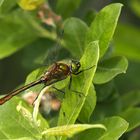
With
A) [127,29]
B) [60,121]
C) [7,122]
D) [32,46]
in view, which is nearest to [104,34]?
[60,121]

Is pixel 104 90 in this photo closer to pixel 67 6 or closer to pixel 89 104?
pixel 89 104

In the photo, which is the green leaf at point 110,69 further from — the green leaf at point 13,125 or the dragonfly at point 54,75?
the green leaf at point 13,125

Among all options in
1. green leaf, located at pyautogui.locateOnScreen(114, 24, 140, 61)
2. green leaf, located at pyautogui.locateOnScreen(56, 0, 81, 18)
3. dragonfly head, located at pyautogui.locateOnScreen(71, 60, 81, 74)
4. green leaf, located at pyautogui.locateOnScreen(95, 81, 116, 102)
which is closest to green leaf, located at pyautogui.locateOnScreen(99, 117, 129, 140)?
dragonfly head, located at pyautogui.locateOnScreen(71, 60, 81, 74)

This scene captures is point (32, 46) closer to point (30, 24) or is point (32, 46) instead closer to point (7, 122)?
point (30, 24)

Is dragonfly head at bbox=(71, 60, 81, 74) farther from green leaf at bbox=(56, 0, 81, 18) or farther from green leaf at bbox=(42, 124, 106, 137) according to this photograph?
green leaf at bbox=(56, 0, 81, 18)

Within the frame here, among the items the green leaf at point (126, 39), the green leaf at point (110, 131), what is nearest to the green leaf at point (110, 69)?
the green leaf at point (110, 131)

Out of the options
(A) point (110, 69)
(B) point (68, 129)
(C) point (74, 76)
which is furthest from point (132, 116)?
(B) point (68, 129)
